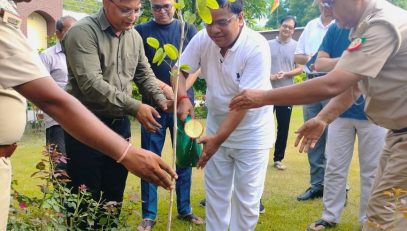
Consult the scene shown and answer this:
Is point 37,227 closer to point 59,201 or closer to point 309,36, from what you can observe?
point 59,201

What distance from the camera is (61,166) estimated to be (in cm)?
445

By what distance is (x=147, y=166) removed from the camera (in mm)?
1700

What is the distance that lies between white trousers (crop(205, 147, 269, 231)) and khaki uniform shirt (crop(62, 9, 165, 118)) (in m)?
0.69

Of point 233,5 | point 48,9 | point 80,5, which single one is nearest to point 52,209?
point 233,5

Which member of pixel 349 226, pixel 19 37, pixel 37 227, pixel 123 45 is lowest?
pixel 349 226

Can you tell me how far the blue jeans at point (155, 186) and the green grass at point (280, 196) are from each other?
112mm

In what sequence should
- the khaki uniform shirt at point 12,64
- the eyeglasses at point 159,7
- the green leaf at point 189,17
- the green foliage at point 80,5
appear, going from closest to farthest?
the khaki uniform shirt at point 12,64
the green leaf at point 189,17
the eyeglasses at point 159,7
the green foliage at point 80,5

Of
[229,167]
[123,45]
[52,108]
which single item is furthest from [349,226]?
[52,108]

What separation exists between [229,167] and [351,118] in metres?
1.35

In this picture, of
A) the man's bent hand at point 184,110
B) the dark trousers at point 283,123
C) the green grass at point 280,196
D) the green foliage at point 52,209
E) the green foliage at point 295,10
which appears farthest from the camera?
the green foliage at point 295,10

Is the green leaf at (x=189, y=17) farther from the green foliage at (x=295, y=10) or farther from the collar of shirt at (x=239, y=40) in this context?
the green foliage at (x=295, y=10)

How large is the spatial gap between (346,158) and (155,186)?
1.74 m

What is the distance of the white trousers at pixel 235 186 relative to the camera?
3090 mm

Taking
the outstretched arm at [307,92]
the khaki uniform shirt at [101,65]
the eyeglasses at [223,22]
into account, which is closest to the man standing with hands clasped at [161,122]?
the khaki uniform shirt at [101,65]
